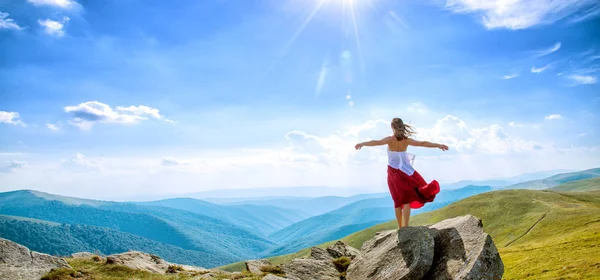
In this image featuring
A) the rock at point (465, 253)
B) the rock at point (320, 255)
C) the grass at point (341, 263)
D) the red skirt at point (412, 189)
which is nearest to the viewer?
the rock at point (465, 253)

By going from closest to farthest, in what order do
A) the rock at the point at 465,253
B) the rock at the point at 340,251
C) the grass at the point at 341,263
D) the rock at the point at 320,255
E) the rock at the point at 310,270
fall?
the rock at the point at 465,253, the rock at the point at 310,270, the grass at the point at 341,263, the rock at the point at 320,255, the rock at the point at 340,251

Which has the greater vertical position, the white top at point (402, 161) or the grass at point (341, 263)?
the white top at point (402, 161)

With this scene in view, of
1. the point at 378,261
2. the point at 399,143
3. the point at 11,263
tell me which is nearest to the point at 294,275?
the point at 378,261

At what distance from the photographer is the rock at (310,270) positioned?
67.2ft

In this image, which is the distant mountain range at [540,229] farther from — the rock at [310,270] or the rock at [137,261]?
the rock at [137,261]

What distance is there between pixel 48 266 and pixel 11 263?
2.39m

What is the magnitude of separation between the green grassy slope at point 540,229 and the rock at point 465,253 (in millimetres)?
21256

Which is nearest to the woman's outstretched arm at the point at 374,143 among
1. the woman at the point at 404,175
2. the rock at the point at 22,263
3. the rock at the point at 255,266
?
the woman at the point at 404,175

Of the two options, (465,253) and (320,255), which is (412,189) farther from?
(320,255)

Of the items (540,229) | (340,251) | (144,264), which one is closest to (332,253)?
(340,251)

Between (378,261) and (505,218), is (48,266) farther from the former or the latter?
(505,218)

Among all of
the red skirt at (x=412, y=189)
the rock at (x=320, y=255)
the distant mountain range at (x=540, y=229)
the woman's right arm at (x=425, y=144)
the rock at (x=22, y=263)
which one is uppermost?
the woman's right arm at (x=425, y=144)

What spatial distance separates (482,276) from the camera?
13562 mm

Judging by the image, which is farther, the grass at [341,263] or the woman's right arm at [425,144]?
the grass at [341,263]
